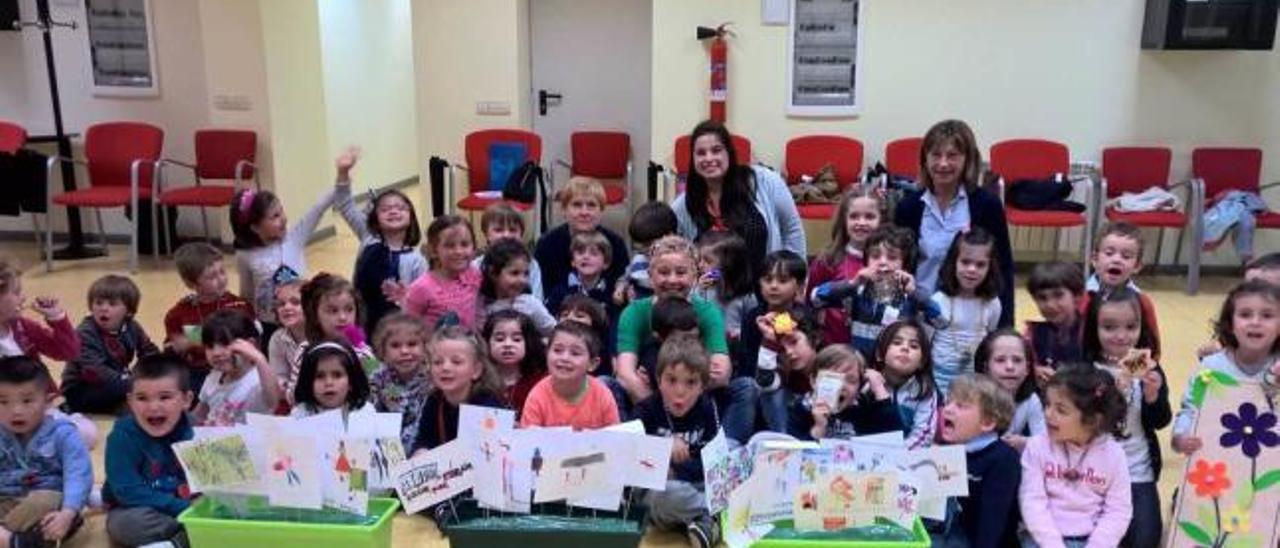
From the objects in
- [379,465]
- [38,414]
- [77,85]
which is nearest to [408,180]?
[77,85]

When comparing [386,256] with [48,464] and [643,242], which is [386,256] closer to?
[643,242]

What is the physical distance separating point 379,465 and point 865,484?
1.12 metres

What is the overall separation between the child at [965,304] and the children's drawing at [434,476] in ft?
5.33

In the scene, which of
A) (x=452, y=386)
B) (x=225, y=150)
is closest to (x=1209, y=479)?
(x=452, y=386)

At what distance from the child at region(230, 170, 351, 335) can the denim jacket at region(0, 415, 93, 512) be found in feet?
3.70

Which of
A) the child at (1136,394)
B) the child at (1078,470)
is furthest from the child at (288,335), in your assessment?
the child at (1136,394)

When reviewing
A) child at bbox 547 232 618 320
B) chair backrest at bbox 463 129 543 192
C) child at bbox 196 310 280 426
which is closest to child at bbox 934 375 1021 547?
child at bbox 547 232 618 320

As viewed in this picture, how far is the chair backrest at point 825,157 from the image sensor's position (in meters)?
6.28

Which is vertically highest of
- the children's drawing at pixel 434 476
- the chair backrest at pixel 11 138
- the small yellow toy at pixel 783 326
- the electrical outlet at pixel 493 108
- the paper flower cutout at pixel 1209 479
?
the electrical outlet at pixel 493 108

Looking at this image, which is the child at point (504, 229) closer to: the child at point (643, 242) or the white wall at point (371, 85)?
the child at point (643, 242)

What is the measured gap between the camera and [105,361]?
3.94 meters

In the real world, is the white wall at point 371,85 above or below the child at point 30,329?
above

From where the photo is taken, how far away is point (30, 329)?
353 centimetres

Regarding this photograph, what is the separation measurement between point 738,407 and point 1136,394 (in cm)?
111
